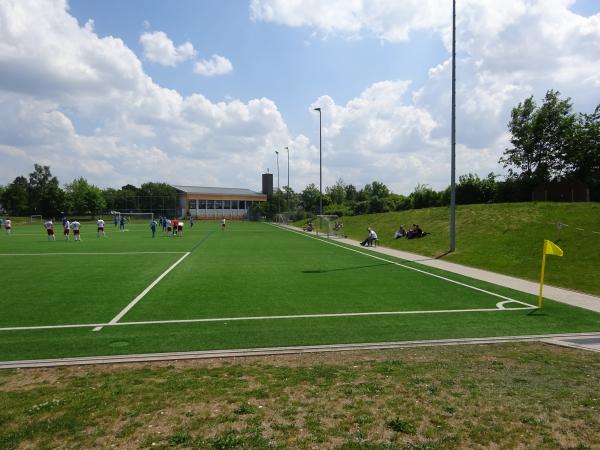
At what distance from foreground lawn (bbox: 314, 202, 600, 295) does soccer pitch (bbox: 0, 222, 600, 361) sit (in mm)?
3170

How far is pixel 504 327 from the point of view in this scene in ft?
28.6

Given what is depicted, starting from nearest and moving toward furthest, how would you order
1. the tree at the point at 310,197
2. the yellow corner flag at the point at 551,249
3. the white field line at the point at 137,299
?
the white field line at the point at 137,299 < the yellow corner flag at the point at 551,249 < the tree at the point at 310,197

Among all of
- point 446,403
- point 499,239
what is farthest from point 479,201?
point 446,403

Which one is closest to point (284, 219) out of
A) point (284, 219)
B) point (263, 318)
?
point (284, 219)

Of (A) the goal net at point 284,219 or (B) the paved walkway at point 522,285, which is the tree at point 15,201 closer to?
(A) the goal net at point 284,219

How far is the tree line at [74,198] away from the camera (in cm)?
9650

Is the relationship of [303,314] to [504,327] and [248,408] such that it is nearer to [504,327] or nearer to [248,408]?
[504,327]

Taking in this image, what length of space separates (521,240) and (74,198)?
3912 inches

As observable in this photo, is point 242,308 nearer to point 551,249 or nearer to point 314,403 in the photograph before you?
point 314,403

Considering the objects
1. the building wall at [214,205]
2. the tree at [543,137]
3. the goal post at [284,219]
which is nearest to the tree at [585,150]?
the tree at [543,137]

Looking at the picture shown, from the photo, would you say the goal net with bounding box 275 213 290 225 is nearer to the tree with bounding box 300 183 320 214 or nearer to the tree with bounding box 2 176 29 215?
the tree with bounding box 300 183 320 214

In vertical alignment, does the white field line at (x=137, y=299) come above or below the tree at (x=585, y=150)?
below

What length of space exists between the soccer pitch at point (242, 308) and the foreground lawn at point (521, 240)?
3170 mm

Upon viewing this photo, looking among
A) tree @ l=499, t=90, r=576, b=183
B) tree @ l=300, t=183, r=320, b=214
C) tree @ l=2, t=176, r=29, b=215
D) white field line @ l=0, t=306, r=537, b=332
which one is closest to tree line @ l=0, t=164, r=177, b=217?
tree @ l=2, t=176, r=29, b=215
